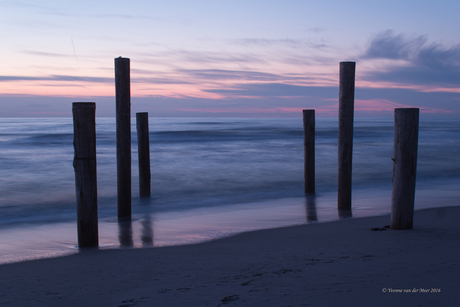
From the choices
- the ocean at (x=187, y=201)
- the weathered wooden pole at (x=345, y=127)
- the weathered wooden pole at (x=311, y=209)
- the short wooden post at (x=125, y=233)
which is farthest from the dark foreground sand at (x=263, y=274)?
the weathered wooden pole at (x=345, y=127)

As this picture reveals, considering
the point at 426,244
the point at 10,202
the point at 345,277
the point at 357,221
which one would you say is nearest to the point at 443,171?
the point at 357,221

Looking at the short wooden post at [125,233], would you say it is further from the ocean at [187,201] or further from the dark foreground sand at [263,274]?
the dark foreground sand at [263,274]

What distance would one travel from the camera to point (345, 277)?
2.59 m

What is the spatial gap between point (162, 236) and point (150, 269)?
1.80 metres

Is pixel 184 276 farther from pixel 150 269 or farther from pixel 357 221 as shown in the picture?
pixel 357 221

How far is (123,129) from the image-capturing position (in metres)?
5.60

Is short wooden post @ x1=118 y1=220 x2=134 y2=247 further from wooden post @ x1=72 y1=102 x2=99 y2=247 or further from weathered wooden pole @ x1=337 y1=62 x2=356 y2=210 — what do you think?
weathered wooden pole @ x1=337 y1=62 x2=356 y2=210

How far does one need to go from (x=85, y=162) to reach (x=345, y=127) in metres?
3.72

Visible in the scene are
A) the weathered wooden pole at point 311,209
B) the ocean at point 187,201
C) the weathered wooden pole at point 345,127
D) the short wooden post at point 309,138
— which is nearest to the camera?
the ocean at point 187,201

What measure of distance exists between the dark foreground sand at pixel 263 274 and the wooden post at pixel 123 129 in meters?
1.98

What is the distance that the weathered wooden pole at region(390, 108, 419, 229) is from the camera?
389cm

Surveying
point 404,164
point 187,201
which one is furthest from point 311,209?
point 187,201

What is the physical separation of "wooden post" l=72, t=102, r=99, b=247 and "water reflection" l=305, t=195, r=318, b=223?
314 centimetres

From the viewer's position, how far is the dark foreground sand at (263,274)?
7.64 feet
